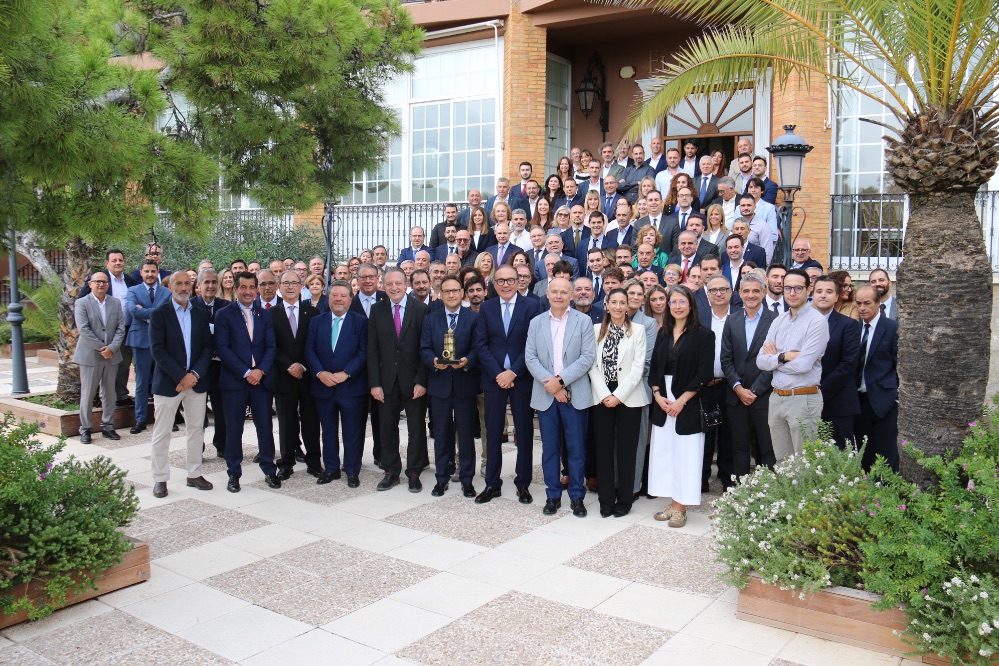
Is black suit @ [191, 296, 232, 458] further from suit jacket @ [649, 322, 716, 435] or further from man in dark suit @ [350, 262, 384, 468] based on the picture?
suit jacket @ [649, 322, 716, 435]

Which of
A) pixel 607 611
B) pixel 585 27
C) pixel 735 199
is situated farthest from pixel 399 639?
pixel 585 27

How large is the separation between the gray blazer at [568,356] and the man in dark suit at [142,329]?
16.1ft

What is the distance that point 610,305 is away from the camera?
6.83 m

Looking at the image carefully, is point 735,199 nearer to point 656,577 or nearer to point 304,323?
point 304,323

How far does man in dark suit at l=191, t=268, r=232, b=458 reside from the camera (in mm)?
8219

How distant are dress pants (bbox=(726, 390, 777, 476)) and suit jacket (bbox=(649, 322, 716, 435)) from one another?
57 centimetres

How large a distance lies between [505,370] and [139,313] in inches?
191

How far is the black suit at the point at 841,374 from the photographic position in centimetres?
674

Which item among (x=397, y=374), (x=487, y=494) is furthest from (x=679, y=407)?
(x=397, y=374)

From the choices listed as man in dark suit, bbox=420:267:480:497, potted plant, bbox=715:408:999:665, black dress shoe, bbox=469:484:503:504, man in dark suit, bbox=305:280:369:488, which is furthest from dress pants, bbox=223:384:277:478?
potted plant, bbox=715:408:999:665

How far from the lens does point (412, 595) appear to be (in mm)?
5184

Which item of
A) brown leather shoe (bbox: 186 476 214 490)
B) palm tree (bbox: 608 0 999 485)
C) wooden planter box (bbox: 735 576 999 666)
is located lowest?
brown leather shoe (bbox: 186 476 214 490)

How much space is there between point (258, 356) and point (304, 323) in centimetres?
55

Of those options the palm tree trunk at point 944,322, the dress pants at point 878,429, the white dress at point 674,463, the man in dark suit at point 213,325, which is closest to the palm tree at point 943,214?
the palm tree trunk at point 944,322
